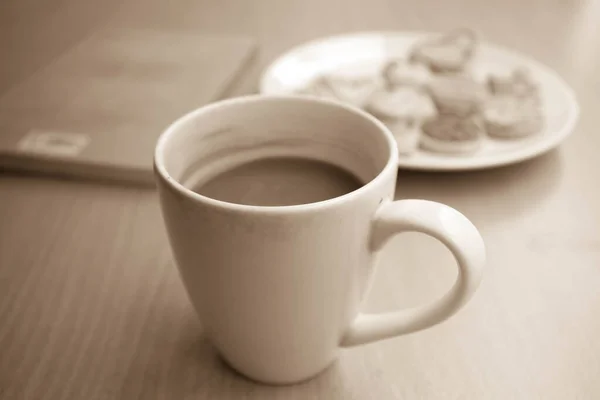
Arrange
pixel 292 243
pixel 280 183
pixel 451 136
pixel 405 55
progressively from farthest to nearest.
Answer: pixel 405 55 → pixel 451 136 → pixel 280 183 → pixel 292 243

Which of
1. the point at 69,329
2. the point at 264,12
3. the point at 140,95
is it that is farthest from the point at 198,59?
the point at 69,329

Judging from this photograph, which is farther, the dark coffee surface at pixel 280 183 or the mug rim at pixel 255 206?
the dark coffee surface at pixel 280 183

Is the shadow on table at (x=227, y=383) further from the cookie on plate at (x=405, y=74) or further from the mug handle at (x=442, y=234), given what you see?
the cookie on plate at (x=405, y=74)

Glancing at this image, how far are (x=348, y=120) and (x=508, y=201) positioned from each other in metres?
0.22

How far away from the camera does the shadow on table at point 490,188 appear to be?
506mm

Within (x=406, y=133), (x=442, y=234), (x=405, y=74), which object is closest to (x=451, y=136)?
(x=406, y=133)

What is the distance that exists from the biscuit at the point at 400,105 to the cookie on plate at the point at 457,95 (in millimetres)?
11

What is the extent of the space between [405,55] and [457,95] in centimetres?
17

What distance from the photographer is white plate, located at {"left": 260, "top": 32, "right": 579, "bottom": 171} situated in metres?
0.52

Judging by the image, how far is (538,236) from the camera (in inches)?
18.9

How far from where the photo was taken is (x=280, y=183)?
0.40 metres

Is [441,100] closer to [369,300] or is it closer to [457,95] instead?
[457,95]

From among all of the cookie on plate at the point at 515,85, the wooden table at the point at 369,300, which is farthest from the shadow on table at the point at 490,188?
the cookie on plate at the point at 515,85

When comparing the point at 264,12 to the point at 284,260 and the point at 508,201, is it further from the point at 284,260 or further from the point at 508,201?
the point at 284,260
